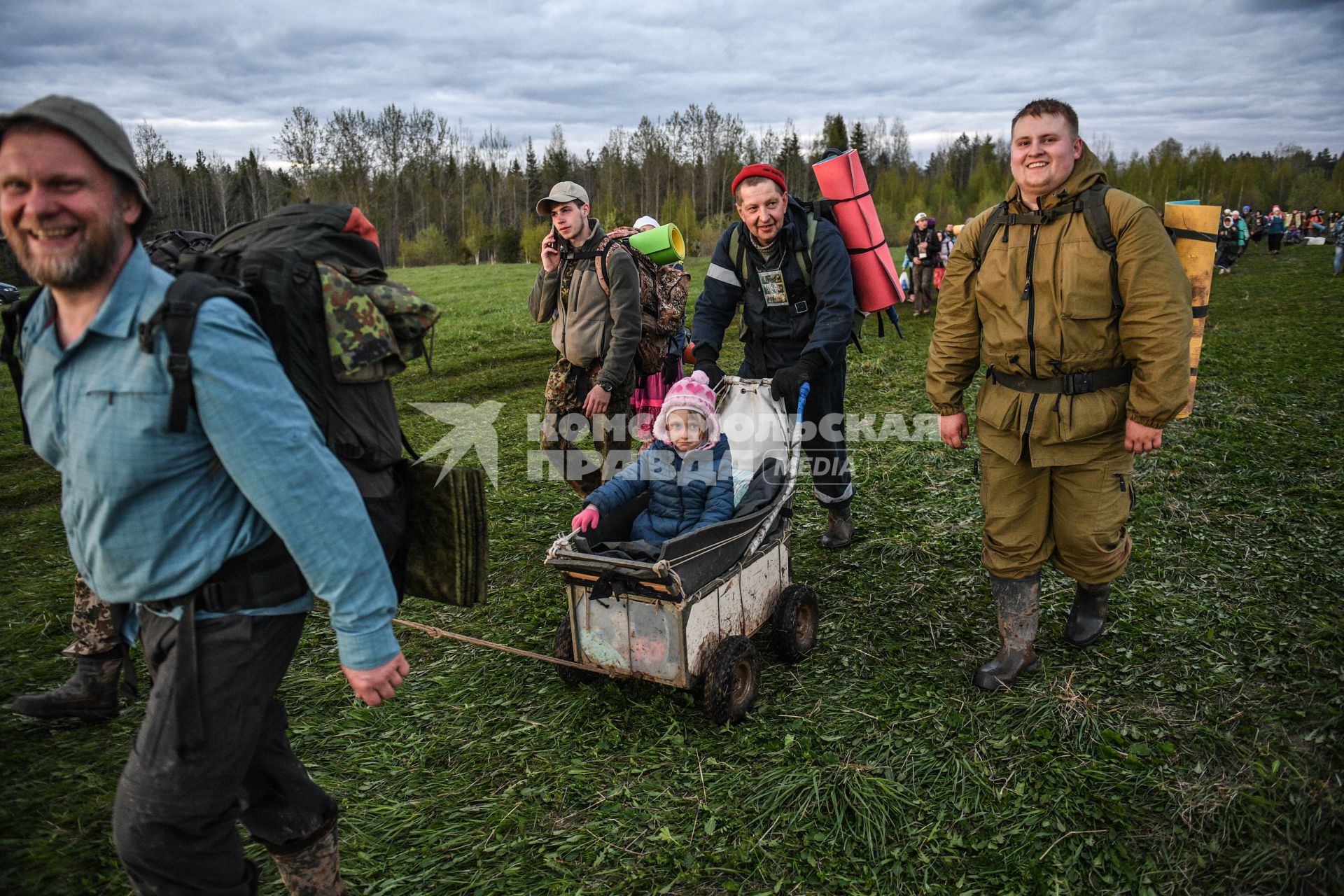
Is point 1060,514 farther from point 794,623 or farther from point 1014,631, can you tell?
point 794,623

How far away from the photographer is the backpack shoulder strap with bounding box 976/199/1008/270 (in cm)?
399

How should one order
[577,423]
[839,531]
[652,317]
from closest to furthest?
[577,423] → [839,531] → [652,317]

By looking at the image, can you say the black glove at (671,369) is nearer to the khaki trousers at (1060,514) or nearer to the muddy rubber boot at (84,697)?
the khaki trousers at (1060,514)

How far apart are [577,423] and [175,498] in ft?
13.5

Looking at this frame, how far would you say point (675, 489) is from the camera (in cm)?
447

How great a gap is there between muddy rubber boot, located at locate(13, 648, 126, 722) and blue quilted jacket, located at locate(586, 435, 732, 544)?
2673mm

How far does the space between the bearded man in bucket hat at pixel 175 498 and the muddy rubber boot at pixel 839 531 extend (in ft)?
14.5

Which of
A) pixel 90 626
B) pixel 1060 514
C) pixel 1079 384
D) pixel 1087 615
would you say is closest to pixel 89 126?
pixel 90 626

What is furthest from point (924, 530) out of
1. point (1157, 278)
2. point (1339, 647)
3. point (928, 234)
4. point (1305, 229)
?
point (1305, 229)

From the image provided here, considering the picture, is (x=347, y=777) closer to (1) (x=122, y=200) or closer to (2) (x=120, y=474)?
(2) (x=120, y=474)

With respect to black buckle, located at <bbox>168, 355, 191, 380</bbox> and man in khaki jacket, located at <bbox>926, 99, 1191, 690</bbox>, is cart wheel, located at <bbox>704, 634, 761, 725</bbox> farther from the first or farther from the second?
black buckle, located at <bbox>168, 355, 191, 380</bbox>

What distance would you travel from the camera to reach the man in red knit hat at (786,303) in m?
5.00

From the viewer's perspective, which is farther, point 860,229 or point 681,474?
point 860,229

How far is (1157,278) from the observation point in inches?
139
